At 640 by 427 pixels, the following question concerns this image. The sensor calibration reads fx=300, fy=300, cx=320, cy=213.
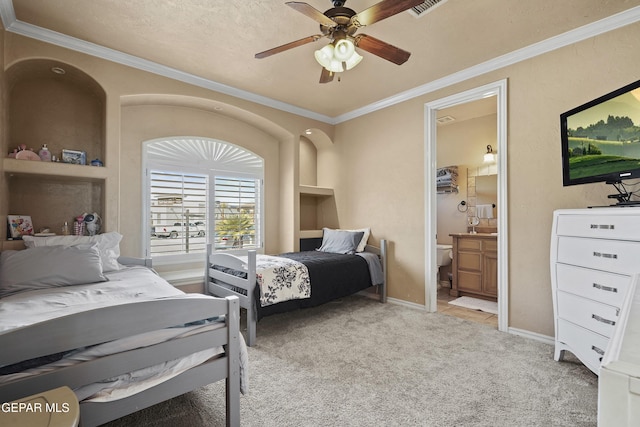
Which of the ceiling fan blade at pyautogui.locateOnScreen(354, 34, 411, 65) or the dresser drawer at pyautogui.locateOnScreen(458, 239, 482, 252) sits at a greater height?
the ceiling fan blade at pyautogui.locateOnScreen(354, 34, 411, 65)

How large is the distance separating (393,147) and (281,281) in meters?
2.26

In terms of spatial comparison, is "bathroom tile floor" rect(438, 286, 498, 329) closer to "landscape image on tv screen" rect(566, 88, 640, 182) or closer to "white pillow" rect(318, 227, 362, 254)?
"white pillow" rect(318, 227, 362, 254)

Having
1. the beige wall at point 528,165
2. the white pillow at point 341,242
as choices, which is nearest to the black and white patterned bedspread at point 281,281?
the white pillow at point 341,242

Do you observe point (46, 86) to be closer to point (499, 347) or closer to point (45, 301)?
point (45, 301)

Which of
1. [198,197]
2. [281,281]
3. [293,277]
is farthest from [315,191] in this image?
[281,281]

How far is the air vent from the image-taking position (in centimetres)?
211

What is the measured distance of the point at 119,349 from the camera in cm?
125

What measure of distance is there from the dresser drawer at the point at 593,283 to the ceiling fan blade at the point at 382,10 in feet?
6.24

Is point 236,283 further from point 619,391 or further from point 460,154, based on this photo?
point 460,154

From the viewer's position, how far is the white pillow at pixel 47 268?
1965mm

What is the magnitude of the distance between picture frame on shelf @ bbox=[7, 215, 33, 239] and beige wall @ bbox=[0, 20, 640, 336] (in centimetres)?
61

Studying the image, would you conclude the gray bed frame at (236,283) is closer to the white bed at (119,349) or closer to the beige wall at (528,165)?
the white bed at (119,349)

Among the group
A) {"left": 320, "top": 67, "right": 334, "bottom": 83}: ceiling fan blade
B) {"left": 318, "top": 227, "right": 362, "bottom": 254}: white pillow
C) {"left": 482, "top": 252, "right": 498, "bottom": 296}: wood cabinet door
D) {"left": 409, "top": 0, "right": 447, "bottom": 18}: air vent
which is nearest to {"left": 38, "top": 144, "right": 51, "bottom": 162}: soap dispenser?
{"left": 320, "top": 67, "right": 334, "bottom": 83}: ceiling fan blade

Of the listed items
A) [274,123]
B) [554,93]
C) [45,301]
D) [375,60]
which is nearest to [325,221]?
[274,123]
